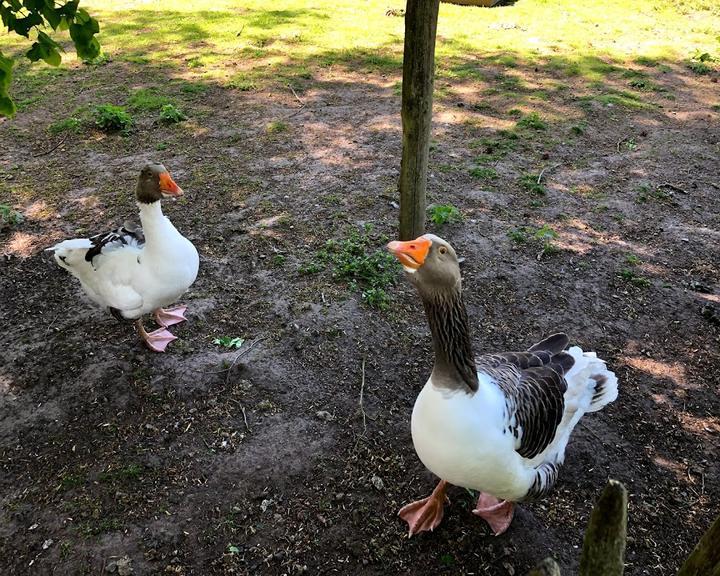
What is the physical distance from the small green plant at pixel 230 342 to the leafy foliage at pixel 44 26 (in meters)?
2.25

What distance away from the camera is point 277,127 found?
742 centimetres

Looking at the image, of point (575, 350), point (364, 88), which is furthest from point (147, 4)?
point (575, 350)

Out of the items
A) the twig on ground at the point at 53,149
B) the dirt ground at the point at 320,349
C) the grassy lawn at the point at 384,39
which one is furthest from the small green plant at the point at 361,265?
the grassy lawn at the point at 384,39

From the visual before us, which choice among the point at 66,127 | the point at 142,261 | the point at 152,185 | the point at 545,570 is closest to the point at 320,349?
the point at 142,261

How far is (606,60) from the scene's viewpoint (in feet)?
31.9

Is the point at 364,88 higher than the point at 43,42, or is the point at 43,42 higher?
the point at 43,42

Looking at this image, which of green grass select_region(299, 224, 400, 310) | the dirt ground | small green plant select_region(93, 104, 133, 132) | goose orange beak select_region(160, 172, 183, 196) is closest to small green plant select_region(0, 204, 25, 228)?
the dirt ground

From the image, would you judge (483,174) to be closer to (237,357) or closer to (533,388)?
(237,357)

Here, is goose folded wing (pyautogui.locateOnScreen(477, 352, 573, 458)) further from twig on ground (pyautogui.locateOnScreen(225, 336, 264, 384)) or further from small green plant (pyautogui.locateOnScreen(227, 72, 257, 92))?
small green plant (pyautogui.locateOnScreen(227, 72, 257, 92))

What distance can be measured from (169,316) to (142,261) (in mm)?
738

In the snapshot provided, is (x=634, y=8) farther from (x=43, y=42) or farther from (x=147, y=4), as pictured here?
(x=43, y=42)

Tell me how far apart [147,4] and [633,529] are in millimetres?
13559

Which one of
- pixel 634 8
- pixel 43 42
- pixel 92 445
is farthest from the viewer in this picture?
pixel 634 8

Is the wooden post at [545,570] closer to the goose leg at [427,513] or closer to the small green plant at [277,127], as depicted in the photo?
the goose leg at [427,513]
